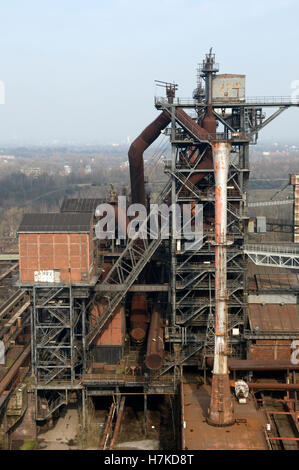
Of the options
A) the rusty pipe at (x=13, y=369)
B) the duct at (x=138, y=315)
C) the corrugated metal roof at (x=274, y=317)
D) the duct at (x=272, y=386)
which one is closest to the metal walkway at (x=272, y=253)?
the corrugated metal roof at (x=274, y=317)

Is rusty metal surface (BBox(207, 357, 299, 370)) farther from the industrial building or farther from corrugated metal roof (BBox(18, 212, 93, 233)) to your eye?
corrugated metal roof (BBox(18, 212, 93, 233))

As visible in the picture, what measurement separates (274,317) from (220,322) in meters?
8.79

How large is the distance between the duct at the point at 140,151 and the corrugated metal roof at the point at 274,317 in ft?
31.0

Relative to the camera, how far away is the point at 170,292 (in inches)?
1287

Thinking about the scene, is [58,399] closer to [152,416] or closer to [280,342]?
[152,416]

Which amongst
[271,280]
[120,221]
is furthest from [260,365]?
[120,221]

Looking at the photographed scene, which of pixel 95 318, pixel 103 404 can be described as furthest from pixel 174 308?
pixel 103 404

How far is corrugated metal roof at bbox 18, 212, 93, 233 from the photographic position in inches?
1171

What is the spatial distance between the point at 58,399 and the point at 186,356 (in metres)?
7.18

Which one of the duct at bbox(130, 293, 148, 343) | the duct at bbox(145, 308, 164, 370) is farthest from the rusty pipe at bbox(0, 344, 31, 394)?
the duct at bbox(145, 308, 164, 370)

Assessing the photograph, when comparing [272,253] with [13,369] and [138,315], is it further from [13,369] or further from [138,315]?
[13,369]

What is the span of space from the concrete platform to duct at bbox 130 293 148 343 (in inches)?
303

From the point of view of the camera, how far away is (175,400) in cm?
3050

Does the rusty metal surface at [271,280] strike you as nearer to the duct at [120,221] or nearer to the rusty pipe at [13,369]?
the duct at [120,221]
